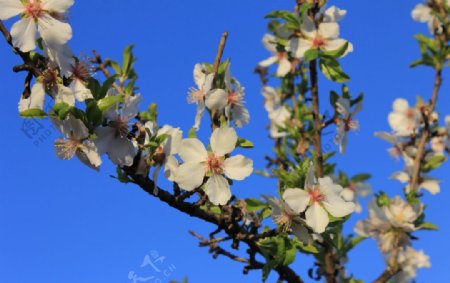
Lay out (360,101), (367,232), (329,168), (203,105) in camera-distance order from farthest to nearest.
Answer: (367,232) → (329,168) → (360,101) → (203,105)

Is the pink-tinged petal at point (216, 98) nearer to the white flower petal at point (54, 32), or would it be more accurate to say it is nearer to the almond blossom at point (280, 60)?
the white flower petal at point (54, 32)

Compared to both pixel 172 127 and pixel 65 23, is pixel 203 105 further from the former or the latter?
pixel 65 23

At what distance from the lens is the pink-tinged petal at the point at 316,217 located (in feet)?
6.32

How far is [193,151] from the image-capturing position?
1.94m

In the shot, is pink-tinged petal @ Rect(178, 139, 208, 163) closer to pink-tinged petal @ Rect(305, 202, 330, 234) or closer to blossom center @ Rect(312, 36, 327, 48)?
pink-tinged petal @ Rect(305, 202, 330, 234)

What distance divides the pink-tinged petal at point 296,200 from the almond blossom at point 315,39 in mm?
1049

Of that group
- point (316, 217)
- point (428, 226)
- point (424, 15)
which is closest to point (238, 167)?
point (316, 217)

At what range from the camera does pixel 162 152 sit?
6.14ft

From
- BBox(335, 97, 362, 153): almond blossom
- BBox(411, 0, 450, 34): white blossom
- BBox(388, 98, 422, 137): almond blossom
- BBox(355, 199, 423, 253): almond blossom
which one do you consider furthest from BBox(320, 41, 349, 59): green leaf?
BBox(411, 0, 450, 34): white blossom

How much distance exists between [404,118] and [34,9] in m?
3.04

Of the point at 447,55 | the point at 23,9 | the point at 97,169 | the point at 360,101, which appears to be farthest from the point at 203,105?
the point at 447,55

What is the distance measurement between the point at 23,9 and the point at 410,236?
8.45 feet

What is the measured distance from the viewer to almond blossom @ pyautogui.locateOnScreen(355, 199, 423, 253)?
11.0 ft

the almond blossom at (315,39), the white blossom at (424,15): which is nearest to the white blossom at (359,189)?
the white blossom at (424,15)
